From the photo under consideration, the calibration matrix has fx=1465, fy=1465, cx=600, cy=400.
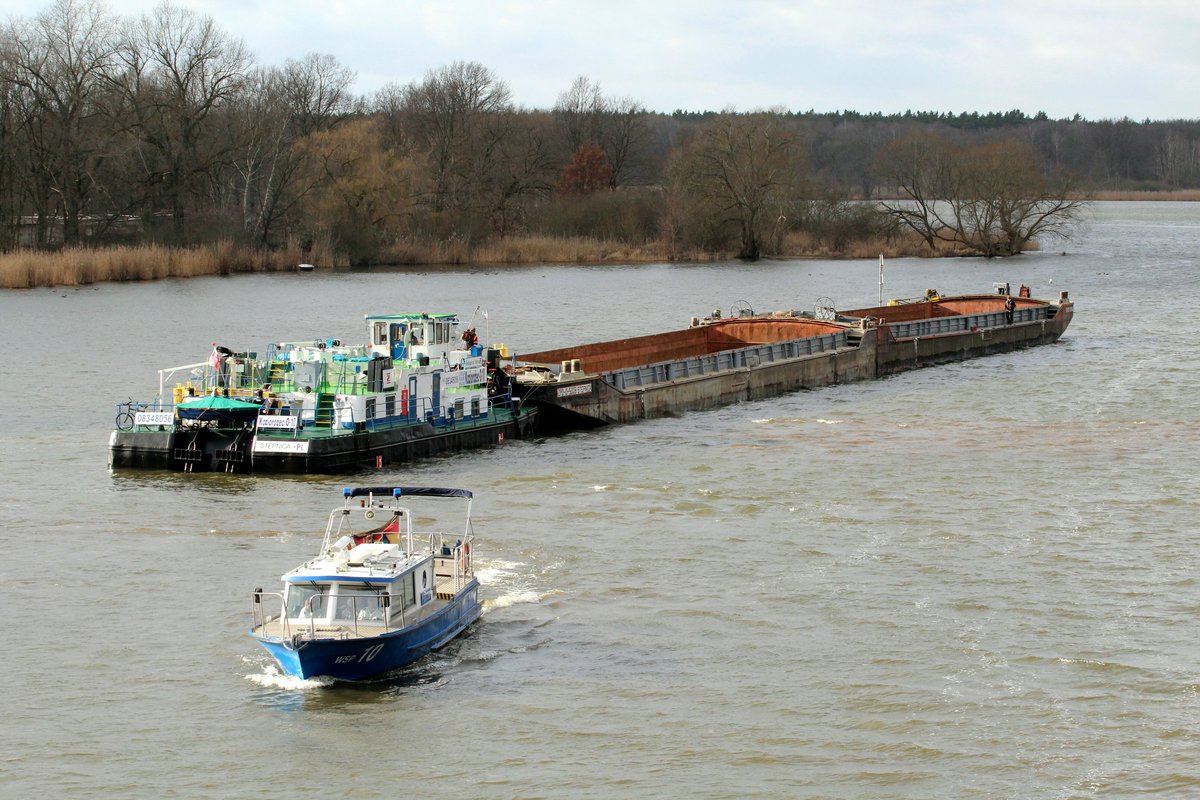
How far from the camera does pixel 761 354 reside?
2253 inches

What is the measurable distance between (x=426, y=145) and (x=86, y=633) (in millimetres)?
123541

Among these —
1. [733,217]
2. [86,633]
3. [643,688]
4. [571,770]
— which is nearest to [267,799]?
[571,770]

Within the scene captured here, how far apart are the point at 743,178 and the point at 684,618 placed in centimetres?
9942

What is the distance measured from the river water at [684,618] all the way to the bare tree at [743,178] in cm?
7280

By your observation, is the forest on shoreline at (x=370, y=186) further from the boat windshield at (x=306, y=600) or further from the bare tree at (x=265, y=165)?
the boat windshield at (x=306, y=600)

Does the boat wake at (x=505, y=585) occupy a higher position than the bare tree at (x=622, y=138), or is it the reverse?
the bare tree at (x=622, y=138)

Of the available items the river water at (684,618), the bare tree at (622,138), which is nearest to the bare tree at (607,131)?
the bare tree at (622,138)

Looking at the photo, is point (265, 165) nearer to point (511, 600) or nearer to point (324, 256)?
point (324, 256)

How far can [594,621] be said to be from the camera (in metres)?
26.8

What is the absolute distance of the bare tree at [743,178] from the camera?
405ft

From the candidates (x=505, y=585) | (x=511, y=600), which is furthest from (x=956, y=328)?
(x=511, y=600)

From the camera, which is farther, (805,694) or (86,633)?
(86,633)

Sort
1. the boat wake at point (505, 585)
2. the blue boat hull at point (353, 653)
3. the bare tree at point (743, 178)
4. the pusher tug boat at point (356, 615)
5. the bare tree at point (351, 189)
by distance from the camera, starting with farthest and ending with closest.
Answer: the bare tree at point (743, 178)
the bare tree at point (351, 189)
the boat wake at point (505, 585)
the pusher tug boat at point (356, 615)
the blue boat hull at point (353, 653)

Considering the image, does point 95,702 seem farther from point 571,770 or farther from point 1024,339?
point 1024,339
